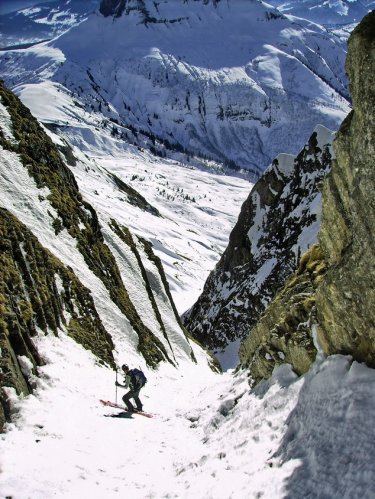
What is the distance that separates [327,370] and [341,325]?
118 centimetres

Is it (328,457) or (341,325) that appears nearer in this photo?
(328,457)

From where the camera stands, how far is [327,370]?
40.4ft

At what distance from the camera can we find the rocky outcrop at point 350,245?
1129cm

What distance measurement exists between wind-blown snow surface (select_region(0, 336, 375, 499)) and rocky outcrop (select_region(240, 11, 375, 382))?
77 cm

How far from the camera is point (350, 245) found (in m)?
13.1

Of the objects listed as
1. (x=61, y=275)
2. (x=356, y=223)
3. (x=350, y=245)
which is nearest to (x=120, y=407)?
(x=61, y=275)

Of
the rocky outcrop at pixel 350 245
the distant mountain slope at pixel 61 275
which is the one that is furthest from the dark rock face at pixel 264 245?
the rocky outcrop at pixel 350 245

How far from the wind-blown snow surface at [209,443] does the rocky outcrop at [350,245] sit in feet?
2.52

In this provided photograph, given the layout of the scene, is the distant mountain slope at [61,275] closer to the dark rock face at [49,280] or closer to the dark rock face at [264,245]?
the dark rock face at [49,280]

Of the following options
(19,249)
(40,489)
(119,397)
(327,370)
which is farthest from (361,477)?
(19,249)

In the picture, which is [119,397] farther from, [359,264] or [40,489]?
[359,264]

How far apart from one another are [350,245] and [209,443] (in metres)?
6.82

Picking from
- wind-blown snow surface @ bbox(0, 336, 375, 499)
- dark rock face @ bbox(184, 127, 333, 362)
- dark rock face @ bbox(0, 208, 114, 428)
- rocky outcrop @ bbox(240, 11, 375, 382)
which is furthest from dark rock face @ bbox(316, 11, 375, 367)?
dark rock face @ bbox(184, 127, 333, 362)

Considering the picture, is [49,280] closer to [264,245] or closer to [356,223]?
[356,223]
